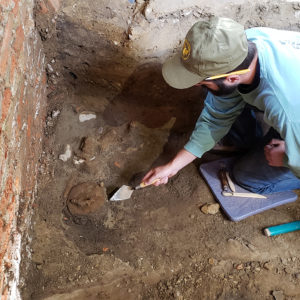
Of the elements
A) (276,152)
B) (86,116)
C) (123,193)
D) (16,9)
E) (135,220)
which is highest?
(16,9)

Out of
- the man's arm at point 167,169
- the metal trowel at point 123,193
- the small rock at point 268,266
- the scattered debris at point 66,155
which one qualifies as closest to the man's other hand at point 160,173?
the man's arm at point 167,169

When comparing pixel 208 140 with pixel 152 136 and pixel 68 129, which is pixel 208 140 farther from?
pixel 68 129

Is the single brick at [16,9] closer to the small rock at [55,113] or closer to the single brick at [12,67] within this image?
the single brick at [12,67]

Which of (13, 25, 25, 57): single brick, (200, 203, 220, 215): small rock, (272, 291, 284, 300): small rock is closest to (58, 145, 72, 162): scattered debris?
(13, 25, 25, 57): single brick

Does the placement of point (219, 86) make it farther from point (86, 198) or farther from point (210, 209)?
point (86, 198)

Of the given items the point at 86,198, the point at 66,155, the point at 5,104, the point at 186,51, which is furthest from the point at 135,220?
the point at 186,51

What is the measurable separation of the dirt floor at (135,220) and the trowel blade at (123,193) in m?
0.05

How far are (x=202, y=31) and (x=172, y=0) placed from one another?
0.89m

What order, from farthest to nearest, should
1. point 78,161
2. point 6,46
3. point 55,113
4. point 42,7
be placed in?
point 55,113 → point 78,161 → point 42,7 → point 6,46

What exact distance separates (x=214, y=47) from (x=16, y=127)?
119 cm

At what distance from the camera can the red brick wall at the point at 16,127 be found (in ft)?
5.32

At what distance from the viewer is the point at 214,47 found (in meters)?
1.36

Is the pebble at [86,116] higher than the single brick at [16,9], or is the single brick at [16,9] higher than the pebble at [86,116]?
the single brick at [16,9]

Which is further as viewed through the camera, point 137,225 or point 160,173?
point 137,225
